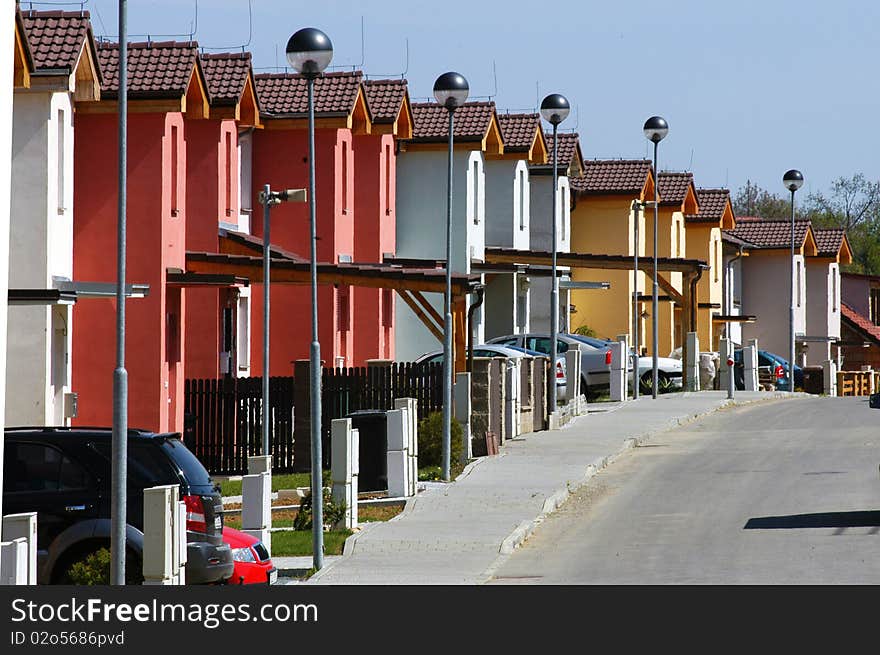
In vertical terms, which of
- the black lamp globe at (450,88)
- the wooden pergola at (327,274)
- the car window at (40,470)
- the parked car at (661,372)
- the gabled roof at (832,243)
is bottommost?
the car window at (40,470)

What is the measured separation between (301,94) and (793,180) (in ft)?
56.3

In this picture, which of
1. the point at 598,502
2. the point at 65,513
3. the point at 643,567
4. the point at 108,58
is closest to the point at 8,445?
the point at 65,513

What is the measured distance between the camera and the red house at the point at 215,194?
32.0 meters

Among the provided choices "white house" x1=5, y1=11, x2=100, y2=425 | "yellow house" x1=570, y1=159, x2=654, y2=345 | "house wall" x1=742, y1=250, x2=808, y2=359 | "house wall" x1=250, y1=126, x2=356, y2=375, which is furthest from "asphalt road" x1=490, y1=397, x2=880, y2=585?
"house wall" x1=742, y1=250, x2=808, y2=359

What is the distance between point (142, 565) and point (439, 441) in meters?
13.6

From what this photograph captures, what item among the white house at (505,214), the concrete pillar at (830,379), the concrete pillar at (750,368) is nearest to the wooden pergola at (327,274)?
the white house at (505,214)

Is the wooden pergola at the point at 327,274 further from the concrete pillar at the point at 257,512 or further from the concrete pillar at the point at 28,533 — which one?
the concrete pillar at the point at 28,533

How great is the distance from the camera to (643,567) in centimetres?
1633

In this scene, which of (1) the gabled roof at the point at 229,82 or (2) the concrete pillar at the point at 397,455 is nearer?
(2) the concrete pillar at the point at 397,455

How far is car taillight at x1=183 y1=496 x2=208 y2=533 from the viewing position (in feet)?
46.8

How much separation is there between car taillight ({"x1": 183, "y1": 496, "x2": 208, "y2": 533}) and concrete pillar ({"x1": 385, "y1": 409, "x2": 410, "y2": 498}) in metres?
8.32

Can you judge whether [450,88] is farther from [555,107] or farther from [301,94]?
[301,94]

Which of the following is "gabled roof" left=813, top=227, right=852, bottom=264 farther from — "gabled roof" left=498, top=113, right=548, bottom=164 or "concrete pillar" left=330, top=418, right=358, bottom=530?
"concrete pillar" left=330, top=418, right=358, bottom=530

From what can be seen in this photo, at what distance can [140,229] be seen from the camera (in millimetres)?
28281
